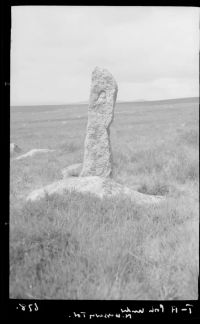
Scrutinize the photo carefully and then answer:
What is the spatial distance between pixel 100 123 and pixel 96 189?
6.60ft

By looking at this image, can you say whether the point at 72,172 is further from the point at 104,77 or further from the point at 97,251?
the point at 97,251

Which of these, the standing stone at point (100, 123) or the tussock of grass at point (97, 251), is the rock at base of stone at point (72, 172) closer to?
the standing stone at point (100, 123)

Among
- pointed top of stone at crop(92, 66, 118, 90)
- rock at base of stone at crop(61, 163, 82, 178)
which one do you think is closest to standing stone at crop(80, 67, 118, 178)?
pointed top of stone at crop(92, 66, 118, 90)

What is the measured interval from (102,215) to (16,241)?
1.78 metres

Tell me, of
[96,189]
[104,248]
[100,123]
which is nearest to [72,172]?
[100,123]

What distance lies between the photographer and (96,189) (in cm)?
799

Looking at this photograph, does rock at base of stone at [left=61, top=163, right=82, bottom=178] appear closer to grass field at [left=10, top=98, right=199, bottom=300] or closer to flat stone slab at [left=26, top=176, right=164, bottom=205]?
flat stone slab at [left=26, top=176, right=164, bottom=205]

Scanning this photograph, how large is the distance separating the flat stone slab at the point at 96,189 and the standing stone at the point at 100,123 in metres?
0.81

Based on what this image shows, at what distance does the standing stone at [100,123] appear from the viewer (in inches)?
359

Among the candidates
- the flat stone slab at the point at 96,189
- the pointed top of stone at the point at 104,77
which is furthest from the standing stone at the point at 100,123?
the flat stone slab at the point at 96,189

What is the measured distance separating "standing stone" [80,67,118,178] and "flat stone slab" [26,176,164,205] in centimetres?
81

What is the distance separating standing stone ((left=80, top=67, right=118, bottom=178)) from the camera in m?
9.11

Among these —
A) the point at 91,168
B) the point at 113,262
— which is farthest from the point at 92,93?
the point at 113,262
